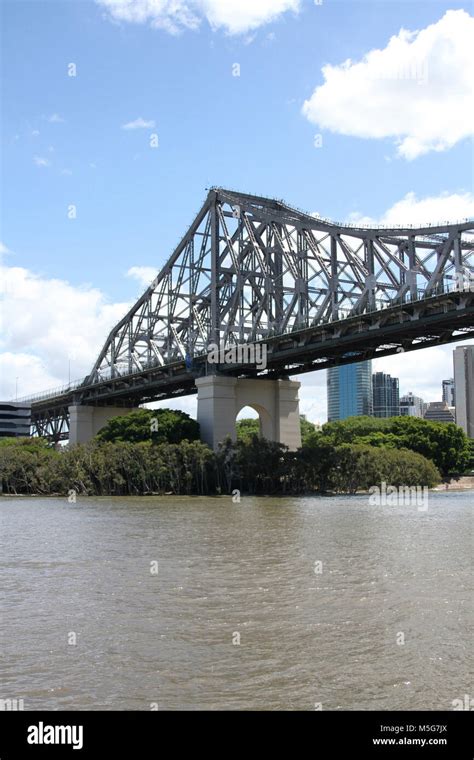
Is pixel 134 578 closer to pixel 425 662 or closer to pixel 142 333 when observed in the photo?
pixel 425 662

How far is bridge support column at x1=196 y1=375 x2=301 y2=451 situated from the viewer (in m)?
70.1

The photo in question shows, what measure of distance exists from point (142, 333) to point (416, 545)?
7289cm

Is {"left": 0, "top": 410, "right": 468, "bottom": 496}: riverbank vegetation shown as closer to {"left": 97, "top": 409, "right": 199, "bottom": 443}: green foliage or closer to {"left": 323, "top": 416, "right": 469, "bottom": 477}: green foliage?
{"left": 97, "top": 409, "right": 199, "bottom": 443}: green foliage

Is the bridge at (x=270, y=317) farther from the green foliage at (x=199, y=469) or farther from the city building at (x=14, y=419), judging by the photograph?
the city building at (x=14, y=419)

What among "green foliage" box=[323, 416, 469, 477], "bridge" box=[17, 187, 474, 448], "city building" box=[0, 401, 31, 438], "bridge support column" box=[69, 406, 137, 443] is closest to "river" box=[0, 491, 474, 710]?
"bridge" box=[17, 187, 474, 448]

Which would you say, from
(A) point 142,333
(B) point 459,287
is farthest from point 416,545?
(A) point 142,333

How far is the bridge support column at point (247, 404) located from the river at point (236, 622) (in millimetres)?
43031

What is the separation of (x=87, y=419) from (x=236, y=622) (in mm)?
89929

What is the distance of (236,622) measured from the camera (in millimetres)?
13312

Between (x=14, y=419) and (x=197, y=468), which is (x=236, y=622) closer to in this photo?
(x=197, y=468)

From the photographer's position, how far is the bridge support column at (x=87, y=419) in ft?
326

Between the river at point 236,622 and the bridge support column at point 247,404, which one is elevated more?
the bridge support column at point 247,404

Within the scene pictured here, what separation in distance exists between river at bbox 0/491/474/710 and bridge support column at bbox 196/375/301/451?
43.0 m

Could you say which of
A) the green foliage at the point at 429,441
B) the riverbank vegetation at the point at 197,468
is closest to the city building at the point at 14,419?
the green foliage at the point at 429,441
